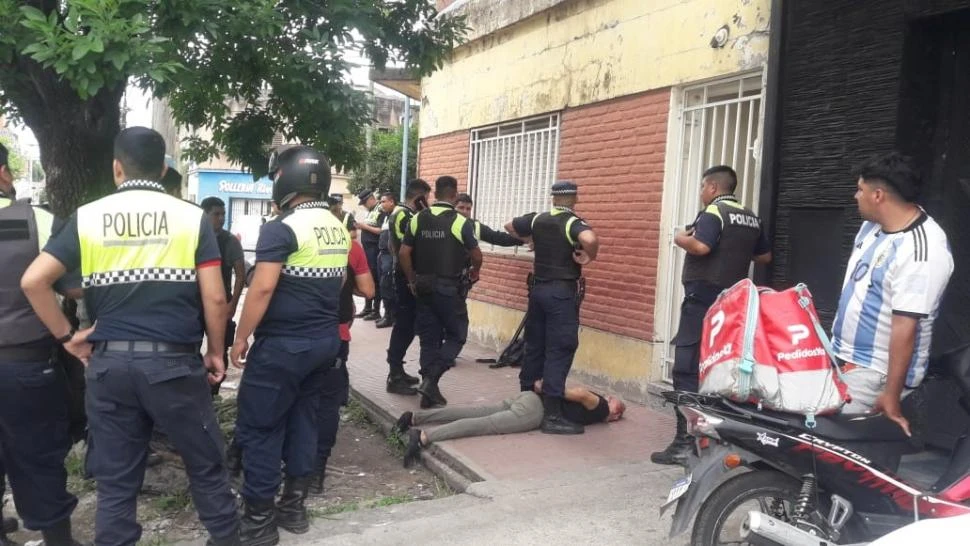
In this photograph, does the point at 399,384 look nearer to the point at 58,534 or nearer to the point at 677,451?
the point at 677,451

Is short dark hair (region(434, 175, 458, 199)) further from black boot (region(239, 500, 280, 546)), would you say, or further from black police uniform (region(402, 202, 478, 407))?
black boot (region(239, 500, 280, 546))

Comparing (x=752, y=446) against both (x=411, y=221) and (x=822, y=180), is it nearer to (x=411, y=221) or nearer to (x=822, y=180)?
(x=822, y=180)

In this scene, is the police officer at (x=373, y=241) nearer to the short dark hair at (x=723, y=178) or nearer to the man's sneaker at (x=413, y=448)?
the man's sneaker at (x=413, y=448)

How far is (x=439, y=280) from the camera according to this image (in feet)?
22.8

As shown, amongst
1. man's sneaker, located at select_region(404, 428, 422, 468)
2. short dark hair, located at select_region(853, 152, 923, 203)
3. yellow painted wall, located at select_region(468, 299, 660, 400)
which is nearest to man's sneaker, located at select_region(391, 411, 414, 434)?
man's sneaker, located at select_region(404, 428, 422, 468)

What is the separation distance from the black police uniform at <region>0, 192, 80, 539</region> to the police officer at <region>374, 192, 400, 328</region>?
6.82m

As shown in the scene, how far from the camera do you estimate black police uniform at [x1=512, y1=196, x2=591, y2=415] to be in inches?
241

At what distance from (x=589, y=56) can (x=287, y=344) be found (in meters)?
5.04

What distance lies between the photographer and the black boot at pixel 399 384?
24.7 ft

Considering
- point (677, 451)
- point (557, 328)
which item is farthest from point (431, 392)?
point (677, 451)

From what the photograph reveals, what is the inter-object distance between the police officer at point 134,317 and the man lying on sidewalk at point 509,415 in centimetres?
244

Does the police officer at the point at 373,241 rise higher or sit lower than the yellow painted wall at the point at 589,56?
lower

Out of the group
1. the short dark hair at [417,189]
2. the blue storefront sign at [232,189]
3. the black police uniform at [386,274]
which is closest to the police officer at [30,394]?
the short dark hair at [417,189]

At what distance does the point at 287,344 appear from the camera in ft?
13.9
